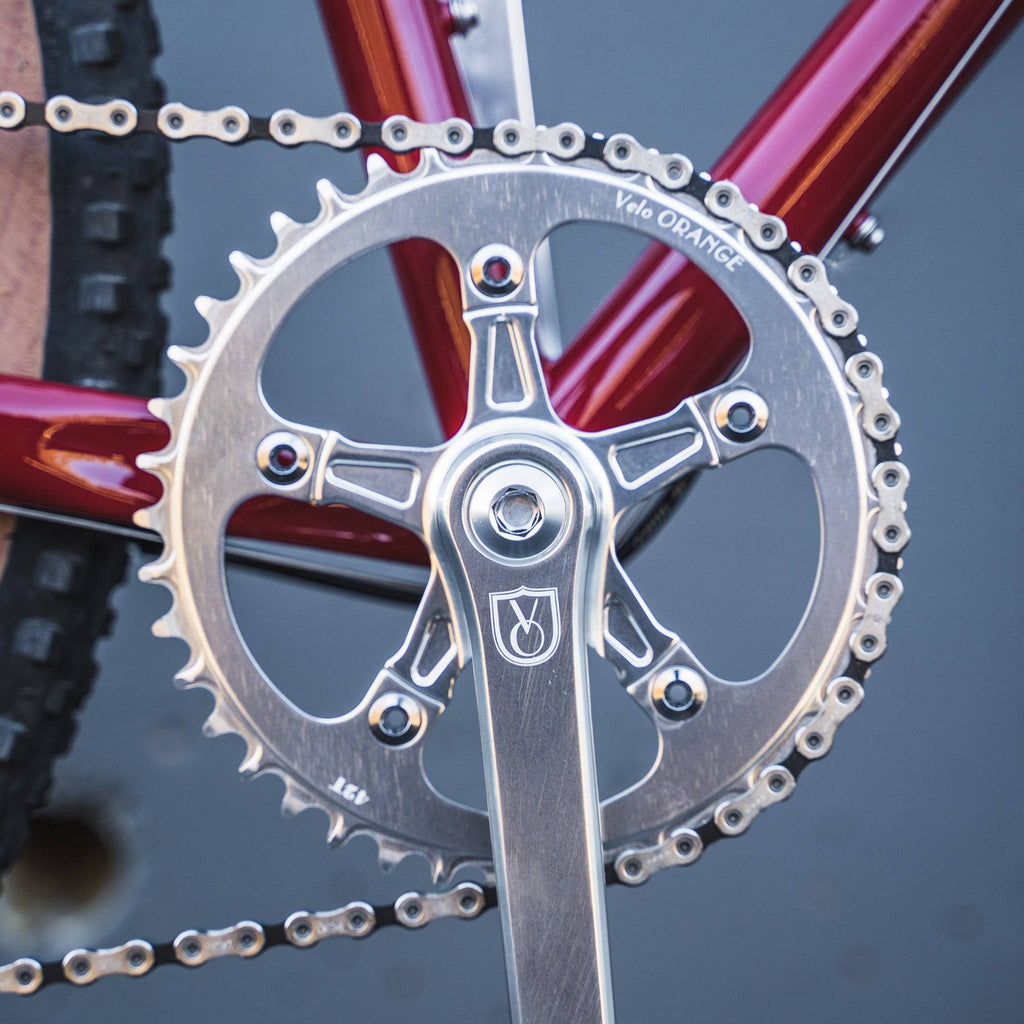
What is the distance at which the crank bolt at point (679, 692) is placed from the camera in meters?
0.48

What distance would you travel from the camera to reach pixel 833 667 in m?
0.48

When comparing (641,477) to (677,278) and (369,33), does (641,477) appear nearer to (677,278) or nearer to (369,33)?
(677,278)

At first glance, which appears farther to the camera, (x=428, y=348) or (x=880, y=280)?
(x=880, y=280)

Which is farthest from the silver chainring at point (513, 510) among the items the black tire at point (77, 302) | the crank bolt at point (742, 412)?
the black tire at point (77, 302)

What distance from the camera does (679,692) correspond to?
0.49 meters

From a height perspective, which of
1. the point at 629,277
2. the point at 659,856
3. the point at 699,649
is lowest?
the point at 659,856

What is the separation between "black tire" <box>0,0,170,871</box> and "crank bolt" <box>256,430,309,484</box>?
0.14 meters

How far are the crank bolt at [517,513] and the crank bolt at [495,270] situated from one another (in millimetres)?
75

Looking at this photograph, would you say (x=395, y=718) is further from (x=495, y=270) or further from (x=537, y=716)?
(x=495, y=270)

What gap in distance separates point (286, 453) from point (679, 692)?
0.17 metres

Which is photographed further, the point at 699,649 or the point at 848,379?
the point at 699,649

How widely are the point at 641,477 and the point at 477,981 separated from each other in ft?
0.98

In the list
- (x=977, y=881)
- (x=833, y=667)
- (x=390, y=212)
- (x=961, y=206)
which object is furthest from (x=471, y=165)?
(x=977, y=881)

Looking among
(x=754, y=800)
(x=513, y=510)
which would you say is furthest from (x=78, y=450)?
(x=754, y=800)
